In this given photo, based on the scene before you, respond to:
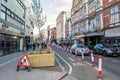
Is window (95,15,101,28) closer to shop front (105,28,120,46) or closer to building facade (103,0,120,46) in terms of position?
building facade (103,0,120,46)

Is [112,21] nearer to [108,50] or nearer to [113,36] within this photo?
→ [113,36]

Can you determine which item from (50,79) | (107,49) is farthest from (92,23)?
(50,79)

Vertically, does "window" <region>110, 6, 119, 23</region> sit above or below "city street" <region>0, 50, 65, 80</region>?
above

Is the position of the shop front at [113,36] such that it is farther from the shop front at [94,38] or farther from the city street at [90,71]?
the city street at [90,71]

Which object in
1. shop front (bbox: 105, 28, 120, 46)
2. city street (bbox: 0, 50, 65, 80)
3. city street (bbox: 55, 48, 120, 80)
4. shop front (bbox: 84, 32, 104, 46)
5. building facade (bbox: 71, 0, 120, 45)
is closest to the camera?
city street (bbox: 0, 50, 65, 80)

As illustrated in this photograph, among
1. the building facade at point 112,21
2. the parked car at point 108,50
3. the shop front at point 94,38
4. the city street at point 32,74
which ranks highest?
the building facade at point 112,21

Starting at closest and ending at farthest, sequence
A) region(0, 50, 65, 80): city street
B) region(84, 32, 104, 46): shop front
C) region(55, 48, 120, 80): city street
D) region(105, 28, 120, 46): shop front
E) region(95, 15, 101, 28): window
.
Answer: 1. region(0, 50, 65, 80): city street
2. region(55, 48, 120, 80): city street
3. region(105, 28, 120, 46): shop front
4. region(84, 32, 104, 46): shop front
5. region(95, 15, 101, 28): window

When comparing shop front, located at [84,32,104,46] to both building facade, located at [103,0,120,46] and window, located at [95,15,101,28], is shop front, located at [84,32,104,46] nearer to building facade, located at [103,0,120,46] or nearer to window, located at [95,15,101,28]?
building facade, located at [103,0,120,46]

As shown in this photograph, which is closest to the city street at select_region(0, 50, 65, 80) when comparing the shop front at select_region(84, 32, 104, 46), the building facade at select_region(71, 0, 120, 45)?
the building facade at select_region(71, 0, 120, 45)

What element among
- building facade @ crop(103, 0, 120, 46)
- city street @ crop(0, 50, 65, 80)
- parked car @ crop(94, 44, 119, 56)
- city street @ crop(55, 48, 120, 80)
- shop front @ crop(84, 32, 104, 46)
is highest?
building facade @ crop(103, 0, 120, 46)

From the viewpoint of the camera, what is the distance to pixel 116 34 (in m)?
30.5

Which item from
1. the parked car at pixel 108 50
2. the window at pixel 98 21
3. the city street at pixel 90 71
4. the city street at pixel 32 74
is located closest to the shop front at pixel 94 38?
the window at pixel 98 21

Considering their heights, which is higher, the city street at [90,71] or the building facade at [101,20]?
the building facade at [101,20]

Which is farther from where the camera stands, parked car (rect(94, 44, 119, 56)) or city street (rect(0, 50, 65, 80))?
parked car (rect(94, 44, 119, 56))
